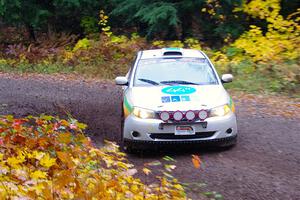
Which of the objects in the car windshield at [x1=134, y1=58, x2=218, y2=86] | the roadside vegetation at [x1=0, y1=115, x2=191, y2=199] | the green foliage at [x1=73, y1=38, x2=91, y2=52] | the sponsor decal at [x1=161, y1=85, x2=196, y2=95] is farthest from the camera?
the green foliage at [x1=73, y1=38, x2=91, y2=52]

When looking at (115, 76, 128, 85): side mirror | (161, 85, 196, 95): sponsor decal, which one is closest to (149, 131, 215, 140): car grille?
(161, 85, 196, 95): sponsor decal

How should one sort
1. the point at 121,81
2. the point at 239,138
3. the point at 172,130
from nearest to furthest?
the point at 172,130
the point at 121,81
the point at 239,138

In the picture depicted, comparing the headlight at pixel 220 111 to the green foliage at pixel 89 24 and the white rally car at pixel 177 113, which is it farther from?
the green foliage at pixel 89 24

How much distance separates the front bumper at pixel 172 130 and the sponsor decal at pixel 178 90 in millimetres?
654

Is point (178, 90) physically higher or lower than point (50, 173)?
lower

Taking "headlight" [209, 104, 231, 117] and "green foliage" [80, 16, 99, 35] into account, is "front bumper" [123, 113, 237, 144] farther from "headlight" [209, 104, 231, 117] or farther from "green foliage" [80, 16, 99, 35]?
"green foliage" [80, 16, 99, 35]

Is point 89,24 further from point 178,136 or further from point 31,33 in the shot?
point 178,136

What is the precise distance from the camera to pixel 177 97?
8109mm

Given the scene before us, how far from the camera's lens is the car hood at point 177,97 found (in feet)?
26.0

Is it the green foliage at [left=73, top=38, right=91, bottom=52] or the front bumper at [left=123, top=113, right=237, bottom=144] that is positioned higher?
the front bumper at [left=123, top=113, right=237, bottom=144]

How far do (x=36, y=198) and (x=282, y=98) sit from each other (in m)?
10.4

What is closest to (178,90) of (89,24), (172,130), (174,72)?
(172,130)

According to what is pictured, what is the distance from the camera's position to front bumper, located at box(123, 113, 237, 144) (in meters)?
7.88

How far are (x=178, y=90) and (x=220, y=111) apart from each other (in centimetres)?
81
